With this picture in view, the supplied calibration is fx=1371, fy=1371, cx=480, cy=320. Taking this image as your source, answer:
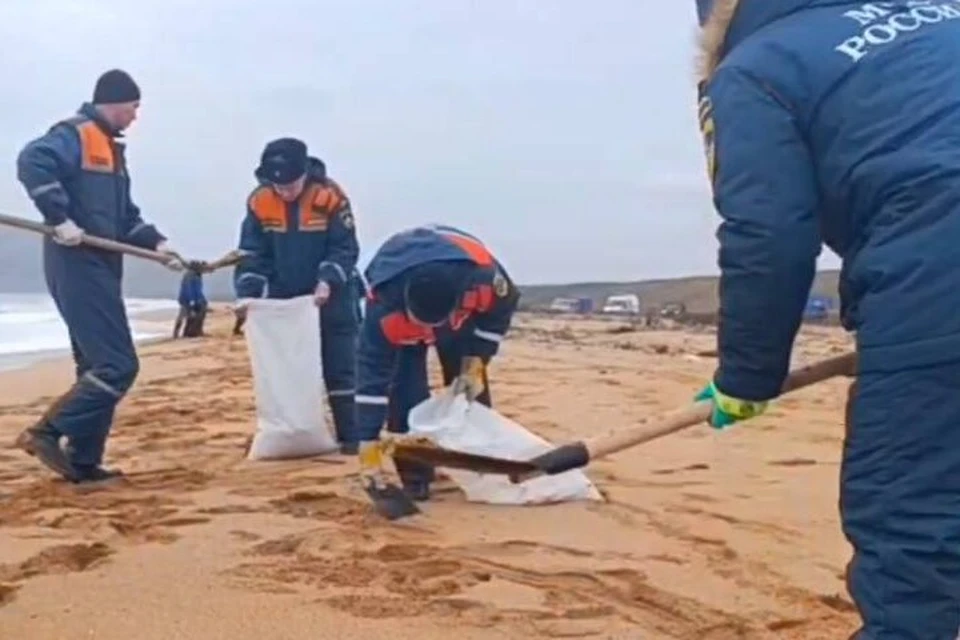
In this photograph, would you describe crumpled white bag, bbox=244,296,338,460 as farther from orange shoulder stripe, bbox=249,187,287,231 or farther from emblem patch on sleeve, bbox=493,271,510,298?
emblem patch on sleeve, bbox=493,271,510,298

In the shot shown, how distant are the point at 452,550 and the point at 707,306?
38.8 metres

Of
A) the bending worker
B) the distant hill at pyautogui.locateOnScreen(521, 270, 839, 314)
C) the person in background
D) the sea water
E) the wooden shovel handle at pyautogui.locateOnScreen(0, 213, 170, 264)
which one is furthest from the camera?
the distant hill at pyautogui.locateOnScreen(521, 270, 839, 314)

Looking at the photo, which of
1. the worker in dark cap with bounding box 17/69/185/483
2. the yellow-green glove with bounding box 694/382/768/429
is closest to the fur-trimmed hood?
the yellow-green glove with bounding box 694/382/768/429

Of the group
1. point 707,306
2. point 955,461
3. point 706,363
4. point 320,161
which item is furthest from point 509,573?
point 707,306

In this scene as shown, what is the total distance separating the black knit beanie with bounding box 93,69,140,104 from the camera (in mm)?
5895

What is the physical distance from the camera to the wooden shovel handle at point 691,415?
116 inches

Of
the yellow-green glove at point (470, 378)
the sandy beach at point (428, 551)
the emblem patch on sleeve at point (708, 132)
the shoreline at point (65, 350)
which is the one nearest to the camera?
the emblem patch on sleeve at point (708, 132)

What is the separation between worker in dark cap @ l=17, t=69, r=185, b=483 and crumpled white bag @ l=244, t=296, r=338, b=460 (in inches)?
33.3

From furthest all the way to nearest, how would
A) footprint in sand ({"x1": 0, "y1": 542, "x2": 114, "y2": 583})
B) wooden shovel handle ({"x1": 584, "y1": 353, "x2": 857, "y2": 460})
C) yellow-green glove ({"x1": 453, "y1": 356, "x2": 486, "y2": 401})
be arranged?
yellow-green glove ({"x1": 453, "y1": 356, "x2": 486, "y2": 401}) < footprint in sand ({"x1": 0, "y1": 542, "x2": 114, "y2": 583}) < wooden shovel handle ({"x1": 584, "y1": 353, "x2": 857, "y2": 460})

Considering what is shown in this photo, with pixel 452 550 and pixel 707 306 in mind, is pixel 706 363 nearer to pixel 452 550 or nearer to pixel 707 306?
pixel 452 550

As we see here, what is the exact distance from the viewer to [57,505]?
5.24 metres

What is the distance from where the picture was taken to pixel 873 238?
2.29 m

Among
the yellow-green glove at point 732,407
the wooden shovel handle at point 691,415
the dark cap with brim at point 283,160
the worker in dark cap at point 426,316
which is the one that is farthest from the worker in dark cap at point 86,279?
the yellow-green glove at point 732,407

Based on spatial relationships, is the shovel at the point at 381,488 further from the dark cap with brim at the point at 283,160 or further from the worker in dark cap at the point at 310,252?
the dark cap with brim at the point at 283,160
